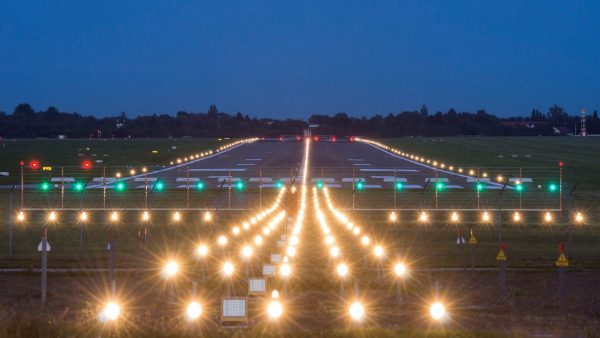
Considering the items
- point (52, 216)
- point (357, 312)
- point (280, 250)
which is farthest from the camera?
point (52, 216)

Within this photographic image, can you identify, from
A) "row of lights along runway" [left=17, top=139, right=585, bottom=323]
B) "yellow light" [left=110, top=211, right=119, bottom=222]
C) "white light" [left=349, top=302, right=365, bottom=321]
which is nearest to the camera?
"white light" [left=349, top=302, right=365, bottom=321]

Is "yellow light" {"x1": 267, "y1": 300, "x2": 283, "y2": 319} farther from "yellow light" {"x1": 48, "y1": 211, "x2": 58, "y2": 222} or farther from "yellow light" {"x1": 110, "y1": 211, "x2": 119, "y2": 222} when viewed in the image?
"yellow light" {"x1": 48, "y1": 211, "x2": 58, "y2": 222}

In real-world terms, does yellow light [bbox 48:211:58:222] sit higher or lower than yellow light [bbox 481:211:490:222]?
lower

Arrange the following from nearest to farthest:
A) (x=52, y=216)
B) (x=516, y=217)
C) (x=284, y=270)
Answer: (x=284, y=270) → (x=516, y=217) → (x=52, y=216)

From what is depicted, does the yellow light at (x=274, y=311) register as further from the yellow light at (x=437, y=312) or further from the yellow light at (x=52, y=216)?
the yellow light at (x=52, y=216)

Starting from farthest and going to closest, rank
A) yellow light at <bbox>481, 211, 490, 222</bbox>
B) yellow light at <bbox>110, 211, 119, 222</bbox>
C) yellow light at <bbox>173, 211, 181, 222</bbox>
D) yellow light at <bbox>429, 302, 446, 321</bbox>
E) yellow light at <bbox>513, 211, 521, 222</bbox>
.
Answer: yellow light at <bbox>513, 211, 521, 222</bbox> → yellow light at <bbox>481, 211, 490, 222</bbox> → yellow light at <bbox>110, 211, 119, 222</bbox> → yellow light at <bbox>173, 211, 181, 222</bbox> → yellow light at <bbox>429, 302, 446, 321</bbox>

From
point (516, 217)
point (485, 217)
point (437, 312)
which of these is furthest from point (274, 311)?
point (516, 217)

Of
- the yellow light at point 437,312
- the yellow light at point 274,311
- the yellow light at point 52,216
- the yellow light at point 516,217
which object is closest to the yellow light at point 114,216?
the yellow light at point 52,216

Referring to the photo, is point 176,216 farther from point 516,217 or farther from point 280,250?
point 516,217

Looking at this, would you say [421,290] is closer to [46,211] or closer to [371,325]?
[371,325]

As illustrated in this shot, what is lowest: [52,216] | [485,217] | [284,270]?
[52,216]

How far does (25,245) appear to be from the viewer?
84.1 feet

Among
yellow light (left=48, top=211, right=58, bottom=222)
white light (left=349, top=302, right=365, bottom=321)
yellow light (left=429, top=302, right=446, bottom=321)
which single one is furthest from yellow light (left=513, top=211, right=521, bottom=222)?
white light (left=349, top=302, right=365, bottom=321)

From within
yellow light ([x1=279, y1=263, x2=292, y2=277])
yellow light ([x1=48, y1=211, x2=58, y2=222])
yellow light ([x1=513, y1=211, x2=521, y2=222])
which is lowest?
yellow light ([x1=48, y1=211, x2=58, y2=222])
